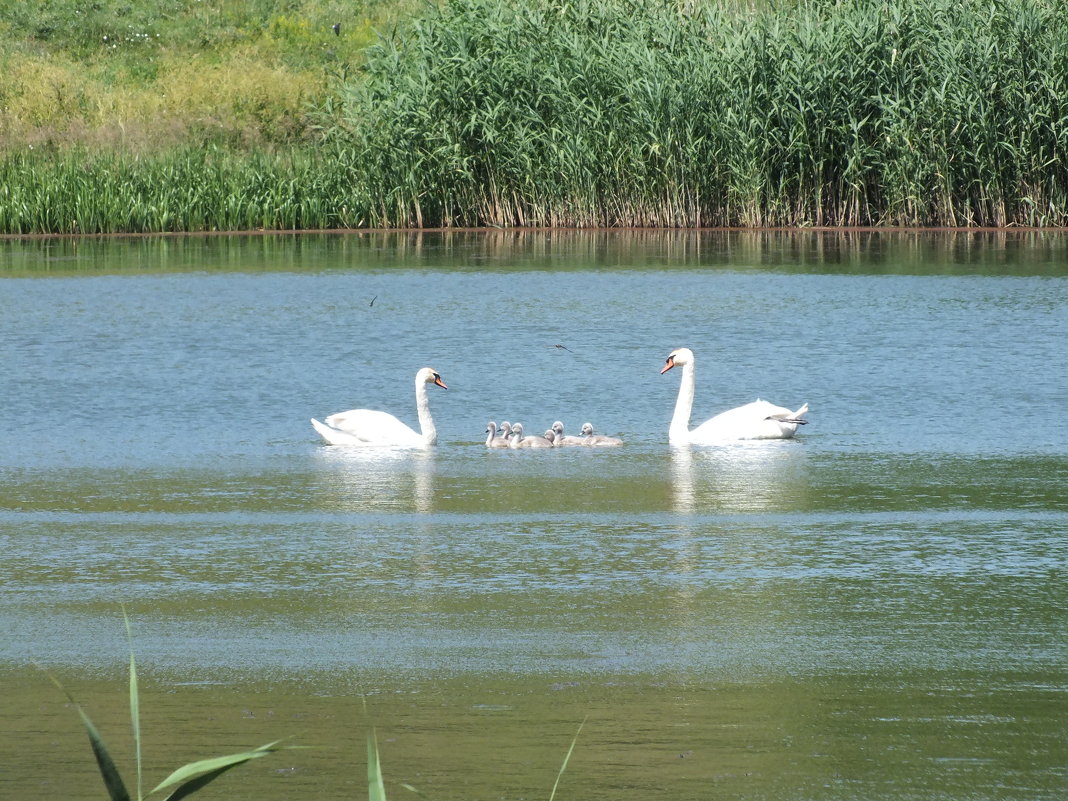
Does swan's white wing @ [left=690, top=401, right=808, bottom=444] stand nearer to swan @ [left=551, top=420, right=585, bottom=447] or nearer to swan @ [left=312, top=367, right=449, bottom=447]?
swan @ [left=551, top=420, right=585, bottom=447]

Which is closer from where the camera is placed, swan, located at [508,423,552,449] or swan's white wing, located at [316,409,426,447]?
swan, located at [508,423,552,449]

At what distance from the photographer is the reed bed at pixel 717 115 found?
76.6 ft

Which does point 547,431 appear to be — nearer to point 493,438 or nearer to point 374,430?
point 493,438

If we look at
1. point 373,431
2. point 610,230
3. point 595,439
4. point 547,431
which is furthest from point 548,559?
point 610,230

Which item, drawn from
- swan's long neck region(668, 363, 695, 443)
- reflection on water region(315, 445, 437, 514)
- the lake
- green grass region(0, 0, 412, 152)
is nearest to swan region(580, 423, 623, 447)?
the lake

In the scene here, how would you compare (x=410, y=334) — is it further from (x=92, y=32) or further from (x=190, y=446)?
(x=92, y=32)

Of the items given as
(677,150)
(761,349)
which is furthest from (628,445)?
(677,150)

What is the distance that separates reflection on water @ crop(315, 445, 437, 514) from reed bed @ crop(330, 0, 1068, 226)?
1459 centimetres

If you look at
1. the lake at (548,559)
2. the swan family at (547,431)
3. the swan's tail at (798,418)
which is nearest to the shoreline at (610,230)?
the lake at (548,559)

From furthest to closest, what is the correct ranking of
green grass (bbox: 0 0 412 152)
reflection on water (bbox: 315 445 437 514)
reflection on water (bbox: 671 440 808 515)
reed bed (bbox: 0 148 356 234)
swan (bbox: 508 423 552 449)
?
green grass (bbox: 0 0 412 152)
reed bed (bbox: 0 148 356 234)
swan (bbox: 508 423 552 449)
reflection on water (bbox: 315 445 437 514)
reflection on water (bbox: 671 440 808 515)

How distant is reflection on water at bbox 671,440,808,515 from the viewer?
8336 mm

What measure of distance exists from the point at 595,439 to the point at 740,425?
3.20ft

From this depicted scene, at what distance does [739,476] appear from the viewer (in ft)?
30.3

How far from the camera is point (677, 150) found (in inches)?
969
